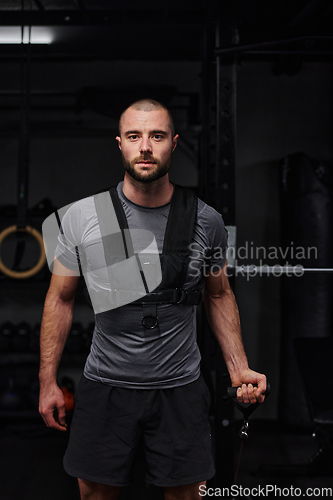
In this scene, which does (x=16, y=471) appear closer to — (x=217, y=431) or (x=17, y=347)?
(x=17, y=347)

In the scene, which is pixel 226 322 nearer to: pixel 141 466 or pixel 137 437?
pixel 137 437

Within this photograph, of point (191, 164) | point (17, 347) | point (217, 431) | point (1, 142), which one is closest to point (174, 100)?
point (191, 164)

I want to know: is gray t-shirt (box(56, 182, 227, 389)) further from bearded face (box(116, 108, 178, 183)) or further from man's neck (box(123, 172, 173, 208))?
bearded face (box(116, 108, 178, 183))

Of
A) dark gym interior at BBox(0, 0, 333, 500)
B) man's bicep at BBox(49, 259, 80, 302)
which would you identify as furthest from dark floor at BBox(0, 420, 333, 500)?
man's bicep at BBox(49, 259, 80, 302)

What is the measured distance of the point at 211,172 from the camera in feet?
6.78

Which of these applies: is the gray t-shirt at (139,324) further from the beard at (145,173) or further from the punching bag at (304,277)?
the punching bag at (304,277)

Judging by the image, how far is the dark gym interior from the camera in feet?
6.86

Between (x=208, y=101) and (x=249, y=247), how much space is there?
150 cm

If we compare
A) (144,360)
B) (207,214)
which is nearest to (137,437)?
(144,360)

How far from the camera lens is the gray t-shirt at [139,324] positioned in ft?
4.55

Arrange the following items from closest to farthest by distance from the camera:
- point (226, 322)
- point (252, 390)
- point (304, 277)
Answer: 1. point (252, 390)
2. point (226, 322)
3. point (304, 277)


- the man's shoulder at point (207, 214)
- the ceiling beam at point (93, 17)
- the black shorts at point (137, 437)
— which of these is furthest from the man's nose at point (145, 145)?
the ceiling beam at point (93, 17)

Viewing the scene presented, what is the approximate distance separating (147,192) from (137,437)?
81 cm

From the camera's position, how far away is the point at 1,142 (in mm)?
3422
